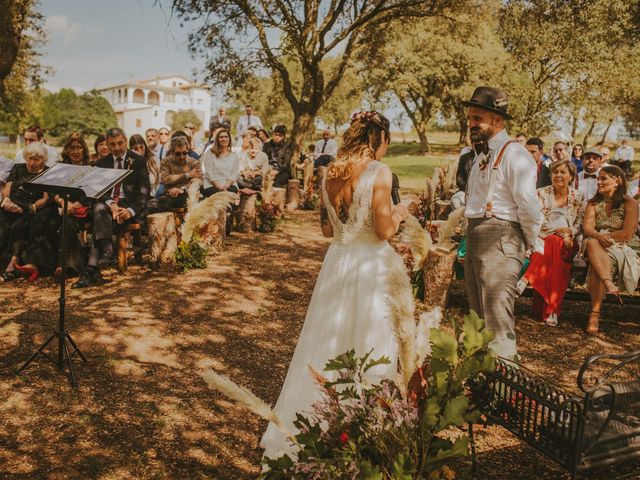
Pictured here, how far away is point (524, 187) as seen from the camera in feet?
12.9

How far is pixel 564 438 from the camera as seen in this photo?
2771 mm

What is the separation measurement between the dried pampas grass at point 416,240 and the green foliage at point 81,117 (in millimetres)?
87443

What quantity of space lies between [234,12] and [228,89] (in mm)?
2282

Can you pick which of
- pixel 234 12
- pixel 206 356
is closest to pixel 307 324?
pixel 206 356

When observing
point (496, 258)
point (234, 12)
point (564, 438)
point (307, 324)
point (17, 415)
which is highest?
point (234, 12)

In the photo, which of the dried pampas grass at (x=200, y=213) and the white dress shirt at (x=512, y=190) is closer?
the white dress shirt at (x=512, y=190)

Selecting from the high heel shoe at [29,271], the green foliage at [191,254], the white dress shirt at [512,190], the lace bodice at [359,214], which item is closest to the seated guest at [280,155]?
the green foliage at [191,254]

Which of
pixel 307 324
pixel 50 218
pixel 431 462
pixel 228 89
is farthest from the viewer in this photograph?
pixel 228 89

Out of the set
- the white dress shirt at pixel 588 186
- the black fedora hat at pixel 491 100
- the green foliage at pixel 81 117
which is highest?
the green foliage at pixel 81 117

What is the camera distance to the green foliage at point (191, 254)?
8031mm

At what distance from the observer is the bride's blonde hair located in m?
3.46

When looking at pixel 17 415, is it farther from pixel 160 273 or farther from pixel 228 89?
pixel 228 89

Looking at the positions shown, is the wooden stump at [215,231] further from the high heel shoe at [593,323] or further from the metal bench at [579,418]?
the metal bench at [579,418]

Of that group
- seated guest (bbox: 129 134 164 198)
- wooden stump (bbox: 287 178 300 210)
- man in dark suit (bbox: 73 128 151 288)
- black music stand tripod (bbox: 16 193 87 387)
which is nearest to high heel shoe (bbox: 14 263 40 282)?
man in dark suit (bbox: 73 128 151 288)
